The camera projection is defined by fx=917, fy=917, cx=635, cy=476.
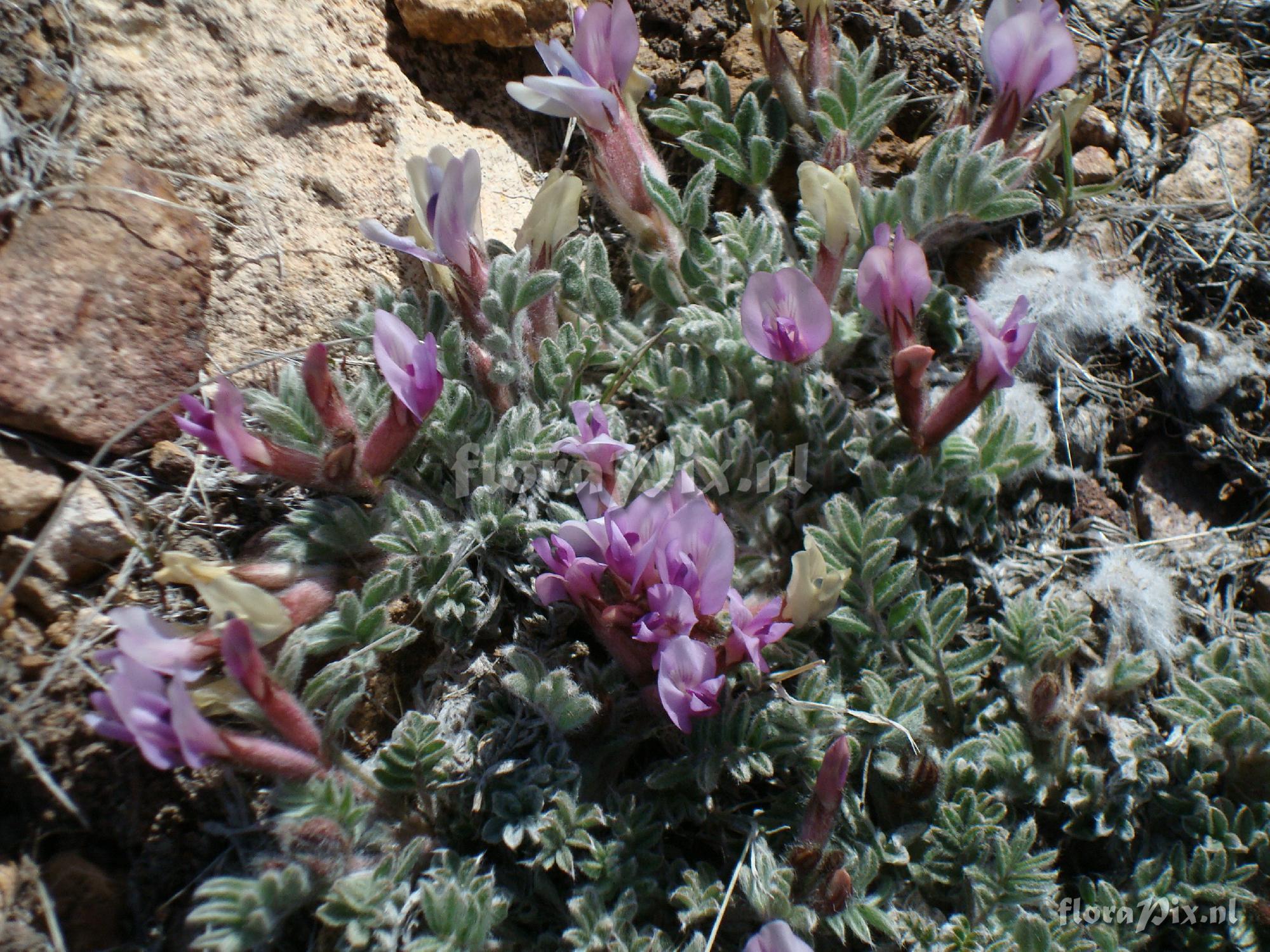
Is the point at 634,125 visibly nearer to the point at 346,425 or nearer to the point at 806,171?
the point at 806,171

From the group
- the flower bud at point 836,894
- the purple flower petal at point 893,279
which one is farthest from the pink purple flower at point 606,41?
the flower bud at point 836,894

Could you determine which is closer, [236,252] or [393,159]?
[236,252]

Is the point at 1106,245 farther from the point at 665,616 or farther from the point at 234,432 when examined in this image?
the point at 234,432

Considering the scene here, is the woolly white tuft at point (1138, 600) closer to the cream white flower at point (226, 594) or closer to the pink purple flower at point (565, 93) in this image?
the pink purple flower at point (565, 93)

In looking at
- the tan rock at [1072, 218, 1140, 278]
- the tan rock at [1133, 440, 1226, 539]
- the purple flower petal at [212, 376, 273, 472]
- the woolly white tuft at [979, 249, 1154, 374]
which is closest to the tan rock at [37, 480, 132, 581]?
the purple flower petal at [212, 376, 273, 472]

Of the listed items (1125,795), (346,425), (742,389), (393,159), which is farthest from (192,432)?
(1125,795)

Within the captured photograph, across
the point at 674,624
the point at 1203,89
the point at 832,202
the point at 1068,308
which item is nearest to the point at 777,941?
the point at 674,624

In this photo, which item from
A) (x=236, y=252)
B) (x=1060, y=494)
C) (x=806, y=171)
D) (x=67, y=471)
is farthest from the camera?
(x=1060, y=494)

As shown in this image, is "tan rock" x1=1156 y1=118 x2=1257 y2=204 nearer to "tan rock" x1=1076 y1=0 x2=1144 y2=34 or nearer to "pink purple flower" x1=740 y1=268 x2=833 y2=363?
"tan rock" x1=1076 y1=0 x2=1144 y2=34
